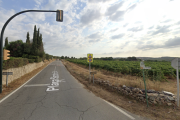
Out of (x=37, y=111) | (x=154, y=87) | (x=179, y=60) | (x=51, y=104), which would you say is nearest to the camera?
(x=37, y=111)

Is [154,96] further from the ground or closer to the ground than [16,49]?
closer to the ground

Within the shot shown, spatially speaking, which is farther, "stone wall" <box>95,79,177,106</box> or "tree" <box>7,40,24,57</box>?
"tree" <box>7,40,24,57</box>

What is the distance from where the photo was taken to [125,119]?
335 centimetres

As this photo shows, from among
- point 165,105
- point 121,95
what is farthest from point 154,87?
point 121,95

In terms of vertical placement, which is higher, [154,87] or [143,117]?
[154,87]

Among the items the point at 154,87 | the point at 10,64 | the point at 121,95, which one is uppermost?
the point at 10,64

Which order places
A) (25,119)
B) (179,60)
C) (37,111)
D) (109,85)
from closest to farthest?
(25,119) → (37,111) → (179,60) → (109,85)

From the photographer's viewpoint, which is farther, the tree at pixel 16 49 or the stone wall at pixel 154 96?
the tree at pixel 16 49

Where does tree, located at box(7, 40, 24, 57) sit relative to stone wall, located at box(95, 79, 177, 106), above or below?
above

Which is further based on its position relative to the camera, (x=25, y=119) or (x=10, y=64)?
(x=10, y=64)

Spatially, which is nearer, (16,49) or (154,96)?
(154,96)

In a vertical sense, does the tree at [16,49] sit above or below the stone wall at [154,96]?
above

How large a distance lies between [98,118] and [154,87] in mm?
4223

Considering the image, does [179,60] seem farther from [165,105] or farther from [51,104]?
[51,104]
